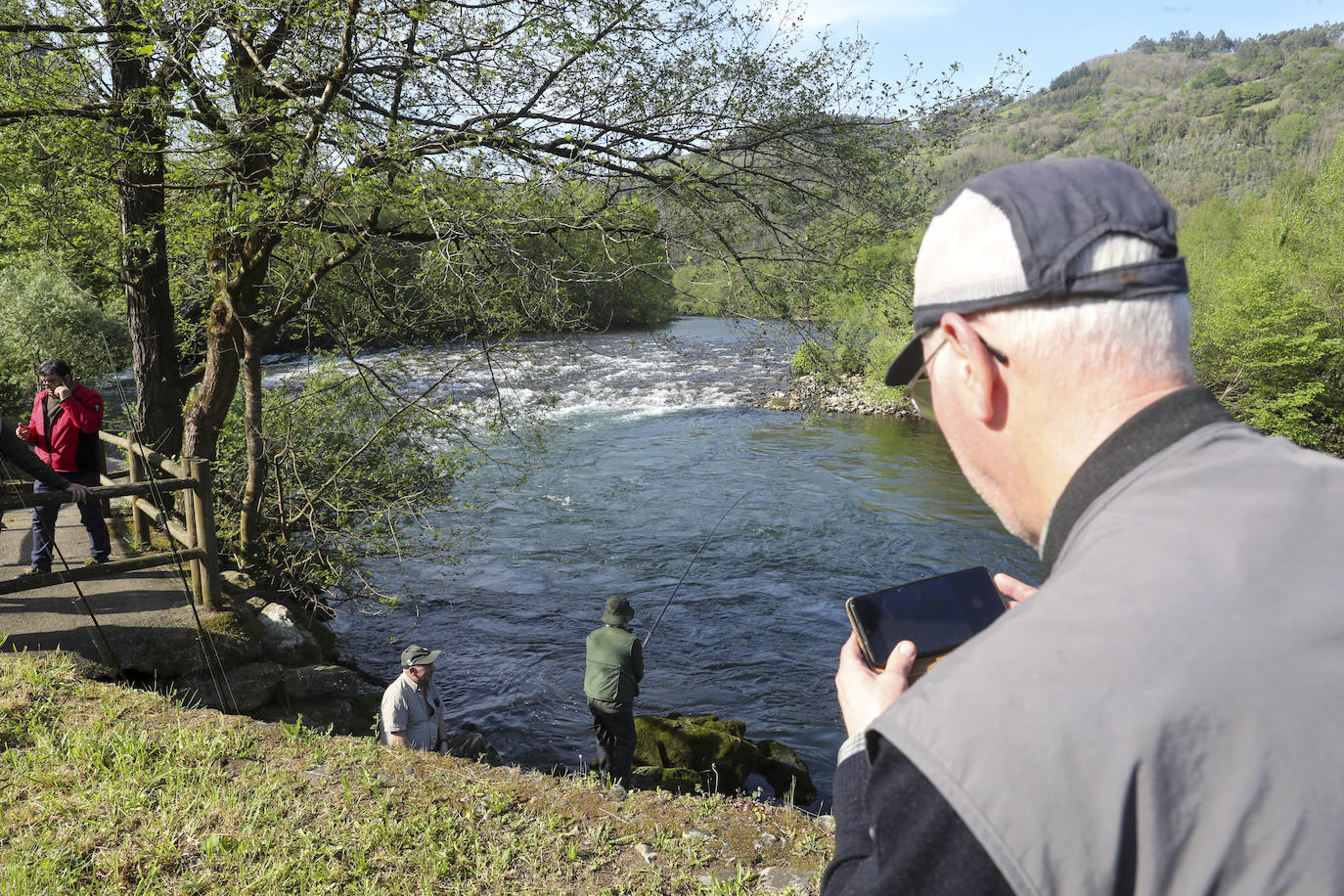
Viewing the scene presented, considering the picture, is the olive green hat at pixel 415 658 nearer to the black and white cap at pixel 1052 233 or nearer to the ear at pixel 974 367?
the ear at pixel 974 367

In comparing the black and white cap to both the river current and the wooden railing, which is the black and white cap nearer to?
the wooden railing

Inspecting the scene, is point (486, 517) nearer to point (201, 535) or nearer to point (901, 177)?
point (201, 535)

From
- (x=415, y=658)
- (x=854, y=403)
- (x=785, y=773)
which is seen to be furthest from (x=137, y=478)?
(x=854, y=403)

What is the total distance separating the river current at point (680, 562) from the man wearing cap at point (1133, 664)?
8.45 meters

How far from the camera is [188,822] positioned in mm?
4141

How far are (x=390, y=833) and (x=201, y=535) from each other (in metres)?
4.57

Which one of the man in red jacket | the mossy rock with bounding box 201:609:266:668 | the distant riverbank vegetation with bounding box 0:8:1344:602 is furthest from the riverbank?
the man in red jacket

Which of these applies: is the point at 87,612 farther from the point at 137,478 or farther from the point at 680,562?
the point at 680,562

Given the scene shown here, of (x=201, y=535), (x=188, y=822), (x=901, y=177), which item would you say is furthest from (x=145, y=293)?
(x=901, y=177)

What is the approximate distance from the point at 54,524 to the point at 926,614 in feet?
27.5

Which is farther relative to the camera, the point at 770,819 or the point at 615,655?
the point at 615,655

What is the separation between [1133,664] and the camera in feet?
2.75

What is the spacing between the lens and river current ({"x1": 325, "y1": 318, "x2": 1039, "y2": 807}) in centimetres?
1057

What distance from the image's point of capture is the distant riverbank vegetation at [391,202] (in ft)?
23.9
